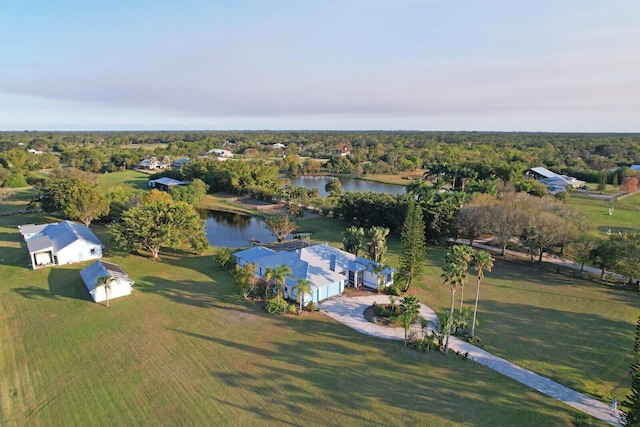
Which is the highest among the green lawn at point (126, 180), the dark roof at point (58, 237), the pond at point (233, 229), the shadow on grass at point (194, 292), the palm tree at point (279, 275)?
the palm tree at point (279, 275)

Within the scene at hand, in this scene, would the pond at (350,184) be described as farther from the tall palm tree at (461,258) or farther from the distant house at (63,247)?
the tall palm tree at (461,258)

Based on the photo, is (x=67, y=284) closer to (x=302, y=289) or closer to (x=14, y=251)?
(x=14, y=251)

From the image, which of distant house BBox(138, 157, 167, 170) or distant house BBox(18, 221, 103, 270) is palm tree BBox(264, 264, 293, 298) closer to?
distant house BBox(18, 221, 103, 270)

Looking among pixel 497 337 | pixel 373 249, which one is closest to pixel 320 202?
pixel 373 249

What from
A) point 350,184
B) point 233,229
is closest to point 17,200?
point 233,229

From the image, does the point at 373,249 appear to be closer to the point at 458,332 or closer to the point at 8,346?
the point at 458,332

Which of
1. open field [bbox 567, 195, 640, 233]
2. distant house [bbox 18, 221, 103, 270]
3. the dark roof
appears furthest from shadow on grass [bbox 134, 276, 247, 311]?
open field [bbox 567, 195, 640, 233]

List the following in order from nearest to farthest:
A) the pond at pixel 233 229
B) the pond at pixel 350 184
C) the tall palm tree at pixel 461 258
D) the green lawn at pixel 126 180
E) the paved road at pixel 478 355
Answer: the paved road at pixel 478 355 < the tall palm tree at pixel 461 258 < the pond at pixel 233 229 < the green lawn at pixel 126 180 < the pond at pixel 350 184

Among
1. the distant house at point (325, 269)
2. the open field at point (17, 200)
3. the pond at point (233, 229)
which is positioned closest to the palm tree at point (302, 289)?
the distant house at point (325, 269)
